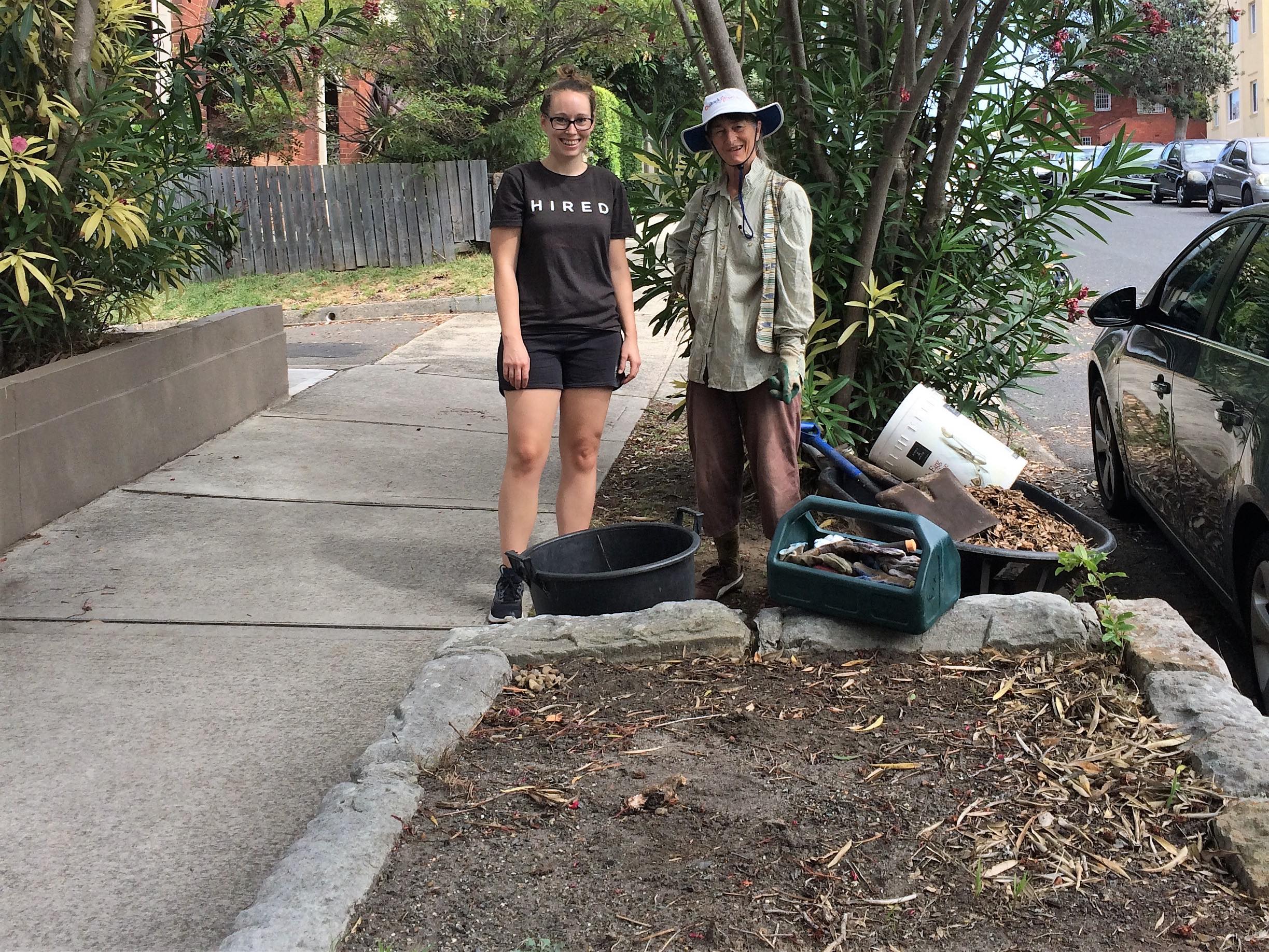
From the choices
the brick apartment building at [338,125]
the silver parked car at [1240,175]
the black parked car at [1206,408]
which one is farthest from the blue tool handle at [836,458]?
the silver parked car at [1240,175]

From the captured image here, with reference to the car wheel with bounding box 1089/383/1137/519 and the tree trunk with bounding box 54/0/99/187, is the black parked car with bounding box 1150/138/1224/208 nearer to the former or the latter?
the car wheel with bounding box 1089/383/1137/519

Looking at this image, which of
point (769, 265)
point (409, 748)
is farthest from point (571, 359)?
point (409, 748)

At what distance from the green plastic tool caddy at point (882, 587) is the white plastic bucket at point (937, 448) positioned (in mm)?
1289

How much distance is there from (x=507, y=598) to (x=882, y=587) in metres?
1.54

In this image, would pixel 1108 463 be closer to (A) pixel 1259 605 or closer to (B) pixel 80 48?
(A) pixel 1259 605

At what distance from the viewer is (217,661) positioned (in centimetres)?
427

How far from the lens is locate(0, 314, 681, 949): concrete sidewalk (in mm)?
2986

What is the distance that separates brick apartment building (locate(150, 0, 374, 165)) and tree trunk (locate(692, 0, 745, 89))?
42.5 feet

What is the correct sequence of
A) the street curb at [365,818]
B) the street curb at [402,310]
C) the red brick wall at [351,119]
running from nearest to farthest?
the street curb at [365,818]
the street curb at [402,310]
the red brick wall at [351,119]

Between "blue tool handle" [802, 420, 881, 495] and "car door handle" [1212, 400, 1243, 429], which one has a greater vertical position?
"car door handle" [1212, 400, 1243, 429]

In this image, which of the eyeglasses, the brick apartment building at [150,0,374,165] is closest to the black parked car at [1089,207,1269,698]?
the eyeglasses

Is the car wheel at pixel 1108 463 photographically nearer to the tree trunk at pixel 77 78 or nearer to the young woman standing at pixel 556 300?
the young woman standing at pixel 556 300

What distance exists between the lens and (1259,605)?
13.1ft

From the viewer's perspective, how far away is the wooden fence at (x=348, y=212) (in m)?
16.5
